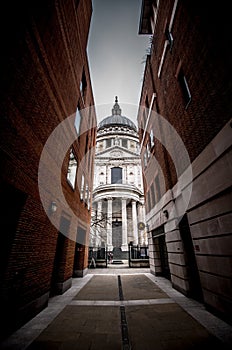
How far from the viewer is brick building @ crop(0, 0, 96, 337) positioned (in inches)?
154

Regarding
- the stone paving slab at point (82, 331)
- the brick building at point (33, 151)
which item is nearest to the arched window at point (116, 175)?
the brick building at point (33, 151)

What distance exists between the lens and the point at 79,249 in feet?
40.3

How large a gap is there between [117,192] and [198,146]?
77.7 ft

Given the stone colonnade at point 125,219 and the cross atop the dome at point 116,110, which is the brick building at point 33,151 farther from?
the cross atop the dome at point 116,110

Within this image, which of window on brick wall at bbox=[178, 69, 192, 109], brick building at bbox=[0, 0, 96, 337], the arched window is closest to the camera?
brick building at bbox=[0, 0, 96, 337]

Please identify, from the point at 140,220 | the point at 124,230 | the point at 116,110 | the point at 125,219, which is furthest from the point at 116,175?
the point at 116,110

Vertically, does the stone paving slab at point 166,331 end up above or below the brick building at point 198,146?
below

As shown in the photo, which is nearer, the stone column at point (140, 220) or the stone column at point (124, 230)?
the stone column at point (124, 230)

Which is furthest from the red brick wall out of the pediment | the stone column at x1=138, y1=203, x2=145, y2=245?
the pediment

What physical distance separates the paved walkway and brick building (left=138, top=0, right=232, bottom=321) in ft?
2.74

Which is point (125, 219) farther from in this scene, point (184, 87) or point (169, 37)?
point (169, 37)

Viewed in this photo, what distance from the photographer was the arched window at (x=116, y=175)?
36.5 m

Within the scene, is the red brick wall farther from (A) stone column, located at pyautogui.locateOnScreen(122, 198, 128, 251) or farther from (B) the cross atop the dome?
(B) the cross atop the dome

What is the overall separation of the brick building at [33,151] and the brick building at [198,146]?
546cm
